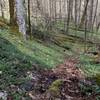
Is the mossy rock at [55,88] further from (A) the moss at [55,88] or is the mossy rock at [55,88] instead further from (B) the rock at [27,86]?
(B) the rock at [27,86]

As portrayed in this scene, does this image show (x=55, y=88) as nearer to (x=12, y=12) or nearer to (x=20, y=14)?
(x=20, y=14)

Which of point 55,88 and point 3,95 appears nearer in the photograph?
point 3,95

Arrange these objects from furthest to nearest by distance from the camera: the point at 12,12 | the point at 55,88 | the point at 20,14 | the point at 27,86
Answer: the point at 12,12 → the point at 20,14 → the point at 55,88 → the point at 27,86

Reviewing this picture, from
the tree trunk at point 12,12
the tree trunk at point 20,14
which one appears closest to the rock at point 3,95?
the tree trunk at point 20,14

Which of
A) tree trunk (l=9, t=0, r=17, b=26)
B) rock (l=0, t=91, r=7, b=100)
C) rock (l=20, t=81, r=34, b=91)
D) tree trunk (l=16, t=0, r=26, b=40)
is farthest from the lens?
tree trunk (l=9, t=0, r=17, b=26)

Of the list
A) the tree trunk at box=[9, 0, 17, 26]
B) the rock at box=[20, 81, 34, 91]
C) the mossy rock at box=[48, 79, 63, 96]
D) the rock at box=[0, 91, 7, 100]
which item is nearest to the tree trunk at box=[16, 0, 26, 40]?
the tree trunk at box=[9, 0, 17, 26]

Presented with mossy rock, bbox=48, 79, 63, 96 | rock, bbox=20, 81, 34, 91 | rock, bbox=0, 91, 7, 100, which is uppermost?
Result: rock, bbox=0, 91, 7, 100

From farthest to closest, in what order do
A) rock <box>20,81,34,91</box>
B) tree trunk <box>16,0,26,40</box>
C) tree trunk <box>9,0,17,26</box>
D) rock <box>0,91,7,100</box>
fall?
tree trunk <box>9,0,17,26</box>
tree trunk <box>16,0,26,40</box>
rock <box>20,81,34,91</box>
rock <box>0,91,7,100</box>

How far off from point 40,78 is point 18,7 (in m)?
7.23

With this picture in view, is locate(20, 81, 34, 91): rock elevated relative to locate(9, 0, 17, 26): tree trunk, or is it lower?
lower

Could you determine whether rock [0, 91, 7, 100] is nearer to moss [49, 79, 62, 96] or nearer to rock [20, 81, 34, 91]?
rock [20, 81, 34, 91]

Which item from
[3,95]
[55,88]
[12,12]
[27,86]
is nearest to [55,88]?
[55,88]

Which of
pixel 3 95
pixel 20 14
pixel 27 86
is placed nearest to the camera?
pixel 3 95

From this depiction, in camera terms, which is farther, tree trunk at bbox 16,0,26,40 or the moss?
tree trunk at bbox 16,0,26,40
